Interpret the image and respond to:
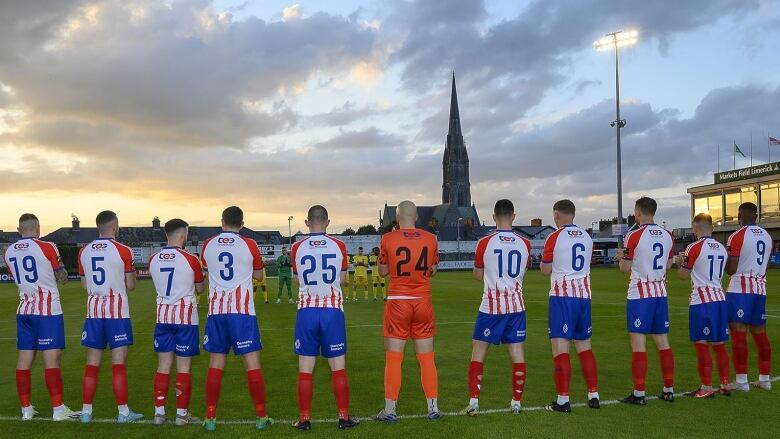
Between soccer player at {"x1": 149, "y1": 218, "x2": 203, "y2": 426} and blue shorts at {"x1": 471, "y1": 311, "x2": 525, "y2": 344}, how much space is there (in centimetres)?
318

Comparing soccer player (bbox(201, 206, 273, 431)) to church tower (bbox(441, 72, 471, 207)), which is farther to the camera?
church tower (bbox(441, 72, 471, 207))

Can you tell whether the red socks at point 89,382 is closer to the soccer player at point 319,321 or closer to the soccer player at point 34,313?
the soccer player at point 34,313

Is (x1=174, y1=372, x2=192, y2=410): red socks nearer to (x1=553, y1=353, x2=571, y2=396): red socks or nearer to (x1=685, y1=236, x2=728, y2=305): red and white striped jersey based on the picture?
(x1=553, y1=353, x2=571, y2=396): red socks

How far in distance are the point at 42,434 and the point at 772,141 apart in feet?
213

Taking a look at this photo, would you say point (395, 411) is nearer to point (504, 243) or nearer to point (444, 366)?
point (504, 243)

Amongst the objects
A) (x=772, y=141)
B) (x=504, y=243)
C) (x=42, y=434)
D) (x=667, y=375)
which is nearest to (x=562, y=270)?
(x=504, y=243)

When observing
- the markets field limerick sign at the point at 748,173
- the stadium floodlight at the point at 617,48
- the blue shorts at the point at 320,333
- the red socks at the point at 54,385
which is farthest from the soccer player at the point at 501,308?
the markets field limerick sign at the point at 748,173

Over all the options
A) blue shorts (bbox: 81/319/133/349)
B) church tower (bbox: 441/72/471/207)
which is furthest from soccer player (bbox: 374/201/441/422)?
church tower (bbox: 441/72/471/207)

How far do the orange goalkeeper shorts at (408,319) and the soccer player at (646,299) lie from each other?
2.50 m

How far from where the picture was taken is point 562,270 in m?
7.26

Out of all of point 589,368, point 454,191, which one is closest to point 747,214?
point 589,368

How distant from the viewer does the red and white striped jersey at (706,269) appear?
7.96 m

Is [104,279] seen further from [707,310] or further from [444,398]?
[707,310]

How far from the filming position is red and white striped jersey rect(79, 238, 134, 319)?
703cm
